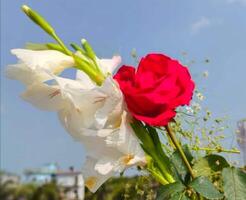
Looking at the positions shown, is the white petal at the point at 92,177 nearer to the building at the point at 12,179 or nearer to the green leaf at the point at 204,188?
the green leaf at the point at 204,188

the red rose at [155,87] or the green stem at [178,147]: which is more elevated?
the red rose at [155,87]

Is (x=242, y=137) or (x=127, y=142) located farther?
(x=242, y=137)

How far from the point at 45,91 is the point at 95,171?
0.09m

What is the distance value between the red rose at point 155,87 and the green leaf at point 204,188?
6cm

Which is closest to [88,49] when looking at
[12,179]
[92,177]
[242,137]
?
[92,177]

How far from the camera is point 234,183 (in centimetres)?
45

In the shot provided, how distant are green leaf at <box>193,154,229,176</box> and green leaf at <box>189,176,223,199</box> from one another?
0.14ft

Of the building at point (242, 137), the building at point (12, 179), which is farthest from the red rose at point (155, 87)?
the building at point (12, 179)

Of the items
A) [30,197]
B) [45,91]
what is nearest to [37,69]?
[45,91]

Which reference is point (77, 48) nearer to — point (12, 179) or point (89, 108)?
point (89, 108)

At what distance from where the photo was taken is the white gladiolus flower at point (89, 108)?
1.40 feet

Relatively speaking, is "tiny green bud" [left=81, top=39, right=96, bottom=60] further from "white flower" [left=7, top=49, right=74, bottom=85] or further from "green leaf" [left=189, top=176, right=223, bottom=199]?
"green leaf" [left=189, top=176, right=223, bottom=199]

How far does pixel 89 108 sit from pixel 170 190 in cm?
11

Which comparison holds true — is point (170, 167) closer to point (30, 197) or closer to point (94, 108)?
point (94, 108)
